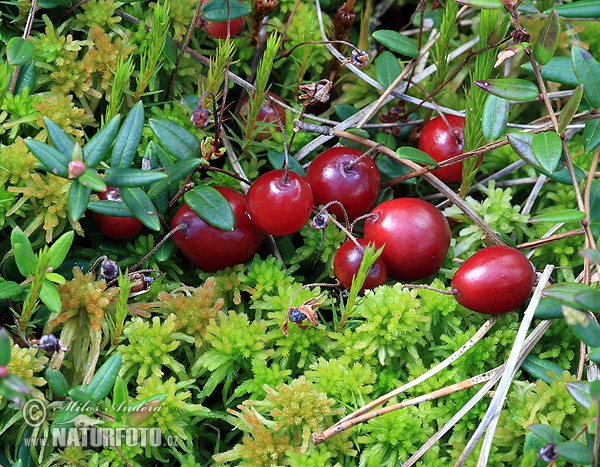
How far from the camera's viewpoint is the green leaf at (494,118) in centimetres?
196

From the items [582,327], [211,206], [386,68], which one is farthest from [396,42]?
[582,327]

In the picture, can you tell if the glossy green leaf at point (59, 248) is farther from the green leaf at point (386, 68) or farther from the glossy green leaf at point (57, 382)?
the green leaf at point (386, 68)

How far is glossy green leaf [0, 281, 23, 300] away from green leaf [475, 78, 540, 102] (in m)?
1.46

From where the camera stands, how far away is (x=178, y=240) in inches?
77.6

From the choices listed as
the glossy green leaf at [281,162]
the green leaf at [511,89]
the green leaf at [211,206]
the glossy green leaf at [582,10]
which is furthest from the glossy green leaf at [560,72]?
the green leaf at [211,206]

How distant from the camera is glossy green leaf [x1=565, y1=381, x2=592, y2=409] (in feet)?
4.90

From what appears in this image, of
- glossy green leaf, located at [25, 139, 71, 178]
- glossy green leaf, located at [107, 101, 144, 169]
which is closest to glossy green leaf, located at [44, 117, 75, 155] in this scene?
glossy green leaf, located at [25, 139, 71, 178]

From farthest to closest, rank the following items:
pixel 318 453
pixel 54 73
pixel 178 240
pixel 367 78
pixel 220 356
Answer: pixel 367 78
pixel 54 73
pixel 178 240
pixel 220 356
pixel 318 453

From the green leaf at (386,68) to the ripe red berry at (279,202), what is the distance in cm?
72

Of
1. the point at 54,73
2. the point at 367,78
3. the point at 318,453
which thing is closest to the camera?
the point at 318,453

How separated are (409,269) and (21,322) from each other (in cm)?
119

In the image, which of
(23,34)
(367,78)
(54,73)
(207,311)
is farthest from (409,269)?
(23,34)

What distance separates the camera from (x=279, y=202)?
1864 mm

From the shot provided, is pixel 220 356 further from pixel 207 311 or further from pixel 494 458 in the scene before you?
pixel 494 458
